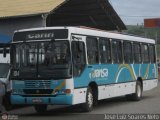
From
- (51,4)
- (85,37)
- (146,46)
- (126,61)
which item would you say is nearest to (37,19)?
(51,4)

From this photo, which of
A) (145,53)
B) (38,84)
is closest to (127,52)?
(145,53)

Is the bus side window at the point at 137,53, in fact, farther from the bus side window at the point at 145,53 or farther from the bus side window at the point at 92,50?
the bus side window at the point at 92,50

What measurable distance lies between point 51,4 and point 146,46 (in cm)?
878

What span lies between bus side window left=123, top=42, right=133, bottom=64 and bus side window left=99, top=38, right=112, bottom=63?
194 centimetres

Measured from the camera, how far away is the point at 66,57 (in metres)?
15.7

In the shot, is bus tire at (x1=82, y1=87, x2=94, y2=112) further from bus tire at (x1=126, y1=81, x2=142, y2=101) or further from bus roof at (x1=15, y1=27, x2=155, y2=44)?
bus tire at (x1=126, y1=81, x2=142, y2=101)

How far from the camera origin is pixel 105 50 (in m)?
18.8

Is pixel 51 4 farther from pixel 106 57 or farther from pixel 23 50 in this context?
pixel 23 50

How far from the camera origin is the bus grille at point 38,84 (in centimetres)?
1565

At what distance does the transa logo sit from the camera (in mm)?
17250

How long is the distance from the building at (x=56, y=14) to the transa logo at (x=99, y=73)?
1185 cm

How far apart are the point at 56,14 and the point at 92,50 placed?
63.2ft

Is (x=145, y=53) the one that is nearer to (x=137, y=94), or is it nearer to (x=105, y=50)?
(x=137, y=94)

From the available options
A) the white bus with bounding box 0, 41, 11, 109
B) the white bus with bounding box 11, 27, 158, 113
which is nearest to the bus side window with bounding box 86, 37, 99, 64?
the white bus with bounding box 11, 27, 158, 113
